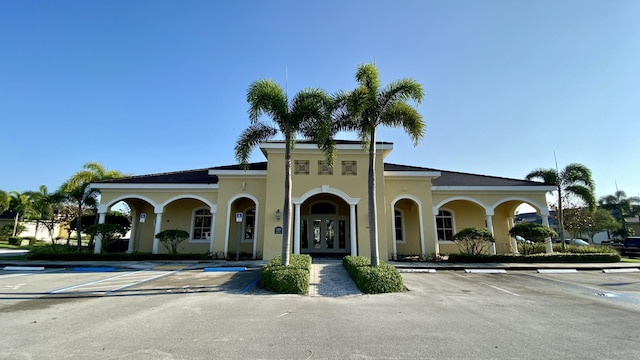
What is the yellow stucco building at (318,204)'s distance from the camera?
15.2 metres

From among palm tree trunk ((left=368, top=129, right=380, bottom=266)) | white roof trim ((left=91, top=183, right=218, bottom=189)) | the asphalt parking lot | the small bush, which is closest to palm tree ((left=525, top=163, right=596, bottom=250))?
the asphalt parking lot

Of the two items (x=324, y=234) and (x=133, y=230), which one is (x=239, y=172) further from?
(x=133, y=230)

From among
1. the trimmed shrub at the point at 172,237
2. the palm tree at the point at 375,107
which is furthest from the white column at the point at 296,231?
the trimmed shrub at the point at 172,237

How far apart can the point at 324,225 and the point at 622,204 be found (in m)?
49.8

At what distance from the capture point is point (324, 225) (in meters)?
18.9

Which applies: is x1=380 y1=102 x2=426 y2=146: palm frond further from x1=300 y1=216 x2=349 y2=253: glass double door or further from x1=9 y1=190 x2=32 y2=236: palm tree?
x1=9 y1=190 x2=32 y2=236: palm tree

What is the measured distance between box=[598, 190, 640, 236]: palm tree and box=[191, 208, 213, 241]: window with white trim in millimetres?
54020

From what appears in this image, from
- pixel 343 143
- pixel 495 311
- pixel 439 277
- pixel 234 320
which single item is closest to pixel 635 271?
pixel 439 277

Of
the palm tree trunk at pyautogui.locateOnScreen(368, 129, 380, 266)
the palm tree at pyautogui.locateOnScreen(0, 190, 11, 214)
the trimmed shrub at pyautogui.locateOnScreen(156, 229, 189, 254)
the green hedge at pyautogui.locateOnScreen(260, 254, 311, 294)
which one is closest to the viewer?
the green hedge at pyautogui.locateOnScreen(260, 254, 311, 294)

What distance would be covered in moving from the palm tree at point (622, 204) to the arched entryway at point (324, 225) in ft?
152

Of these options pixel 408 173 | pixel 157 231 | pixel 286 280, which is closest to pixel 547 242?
pixel 408 173

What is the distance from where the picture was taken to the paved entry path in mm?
8672

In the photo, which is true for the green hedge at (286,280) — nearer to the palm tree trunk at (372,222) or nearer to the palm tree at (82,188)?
the palm tree trunk at (372,222)

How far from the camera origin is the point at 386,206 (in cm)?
1669
